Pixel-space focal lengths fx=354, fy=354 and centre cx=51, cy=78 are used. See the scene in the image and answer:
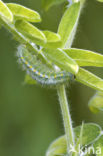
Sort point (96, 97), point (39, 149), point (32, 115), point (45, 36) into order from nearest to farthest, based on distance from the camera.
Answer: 1. point (45, 36)
2. point (96, 97)
3. point (39, 149)
4. point (32, 115)

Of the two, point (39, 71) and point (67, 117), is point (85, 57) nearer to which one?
point (67, 117)

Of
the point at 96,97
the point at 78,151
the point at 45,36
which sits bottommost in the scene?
the point at 78,151

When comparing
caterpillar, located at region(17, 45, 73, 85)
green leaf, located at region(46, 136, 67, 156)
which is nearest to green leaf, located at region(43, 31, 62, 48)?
caterpillar, located at region(17, 45, 73, 85)

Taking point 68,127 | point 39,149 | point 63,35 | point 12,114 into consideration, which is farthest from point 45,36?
point 12,114

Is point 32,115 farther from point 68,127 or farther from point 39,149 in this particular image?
point 68,127

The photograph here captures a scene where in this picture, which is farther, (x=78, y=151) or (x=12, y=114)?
(x=12, y=114)

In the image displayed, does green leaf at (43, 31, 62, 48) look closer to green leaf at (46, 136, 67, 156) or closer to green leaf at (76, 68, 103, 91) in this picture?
green leaf at (76, 68, 103, 91)

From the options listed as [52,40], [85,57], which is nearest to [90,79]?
[85,57]
